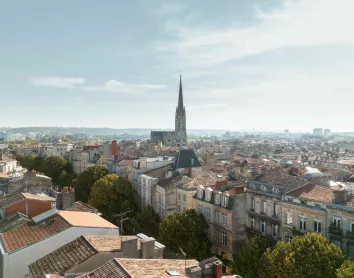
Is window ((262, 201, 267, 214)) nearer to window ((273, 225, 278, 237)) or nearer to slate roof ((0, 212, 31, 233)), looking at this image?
window ((273, 225, 278, 237))

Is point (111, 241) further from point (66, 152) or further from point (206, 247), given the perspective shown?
point (66, 152)

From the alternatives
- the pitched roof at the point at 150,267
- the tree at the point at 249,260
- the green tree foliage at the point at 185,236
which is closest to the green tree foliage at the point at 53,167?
the green tree foliage at the point at 185,236

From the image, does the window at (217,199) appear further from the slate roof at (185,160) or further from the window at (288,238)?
the slate roof at (185,160)

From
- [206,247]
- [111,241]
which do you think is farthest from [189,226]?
[111,241]

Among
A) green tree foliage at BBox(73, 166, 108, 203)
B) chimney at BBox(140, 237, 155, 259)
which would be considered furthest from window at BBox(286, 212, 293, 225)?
green tree foliage at BBox(73, 166, 108, 203)

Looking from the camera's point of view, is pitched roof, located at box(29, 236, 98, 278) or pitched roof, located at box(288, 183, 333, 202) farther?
pitched roof, located at box(288, 183, 333, 202)

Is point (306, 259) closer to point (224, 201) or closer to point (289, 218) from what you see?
point (289, 218)
